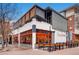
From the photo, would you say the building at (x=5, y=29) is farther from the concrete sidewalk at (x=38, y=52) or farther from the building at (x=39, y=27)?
the concrete sidewalk at (x=38, y=52)

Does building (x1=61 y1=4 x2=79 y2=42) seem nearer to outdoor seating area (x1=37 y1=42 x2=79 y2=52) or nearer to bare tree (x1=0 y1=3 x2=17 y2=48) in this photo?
outdoor seating area (x1=37 y1=42 x2=79 y2=52)

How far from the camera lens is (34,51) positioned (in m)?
6.21

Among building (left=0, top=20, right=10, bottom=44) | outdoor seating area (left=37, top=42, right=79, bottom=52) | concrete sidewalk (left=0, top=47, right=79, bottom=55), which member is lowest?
concrete sidewalk (left=0, top=47, right=79, bottom=55)

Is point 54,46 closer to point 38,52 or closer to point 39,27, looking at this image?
point 38,52

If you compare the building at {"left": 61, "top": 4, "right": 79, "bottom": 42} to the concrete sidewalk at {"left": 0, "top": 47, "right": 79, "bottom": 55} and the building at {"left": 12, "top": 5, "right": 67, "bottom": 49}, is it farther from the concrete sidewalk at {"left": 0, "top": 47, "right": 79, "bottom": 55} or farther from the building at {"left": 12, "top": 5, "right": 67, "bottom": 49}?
the concrete sidewalk at {"left": 0, "top": 47, "right": 79, "bottom": 55}

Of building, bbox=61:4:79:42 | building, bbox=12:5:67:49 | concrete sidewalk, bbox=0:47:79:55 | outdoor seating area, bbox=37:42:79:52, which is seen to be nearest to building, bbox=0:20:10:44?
building, bbox=12:5:67:49

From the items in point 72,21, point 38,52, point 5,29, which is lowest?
point 38,52

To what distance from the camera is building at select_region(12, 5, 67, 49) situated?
6.23m

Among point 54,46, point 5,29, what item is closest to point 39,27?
point 54,46

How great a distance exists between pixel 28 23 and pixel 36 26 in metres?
0.15

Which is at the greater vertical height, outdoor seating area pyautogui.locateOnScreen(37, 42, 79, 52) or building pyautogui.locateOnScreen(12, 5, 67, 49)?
building pyautogui.locateOnScreen(12, 5, 67, 49)

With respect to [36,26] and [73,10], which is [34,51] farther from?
[73,10]

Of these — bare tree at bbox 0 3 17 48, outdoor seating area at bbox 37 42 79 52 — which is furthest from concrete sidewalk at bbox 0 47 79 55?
bare tree at bbox 0 3 17 48

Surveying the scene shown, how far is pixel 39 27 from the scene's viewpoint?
20.4 feet
